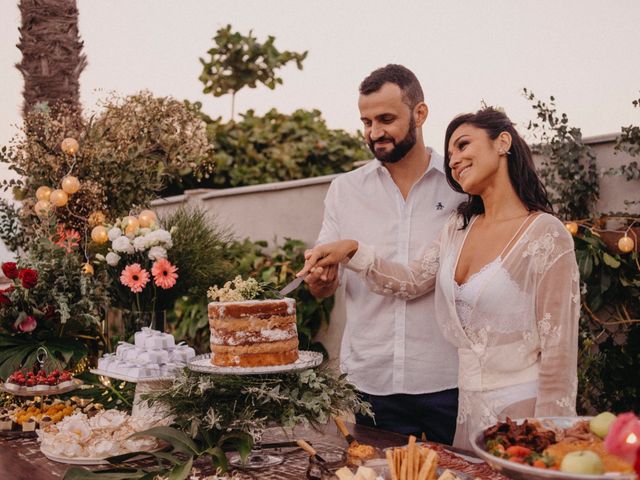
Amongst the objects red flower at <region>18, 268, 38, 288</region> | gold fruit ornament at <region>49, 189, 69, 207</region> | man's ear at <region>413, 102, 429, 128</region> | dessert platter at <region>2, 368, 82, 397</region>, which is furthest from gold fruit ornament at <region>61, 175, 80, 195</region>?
man's ear at <region>413, 102, 429, 128</region>

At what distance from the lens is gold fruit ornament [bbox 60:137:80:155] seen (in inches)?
153

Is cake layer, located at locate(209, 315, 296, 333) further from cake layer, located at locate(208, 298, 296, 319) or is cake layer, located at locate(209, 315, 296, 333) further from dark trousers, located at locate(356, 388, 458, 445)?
dark trousers, located at locate(356, 388, 458, 445)

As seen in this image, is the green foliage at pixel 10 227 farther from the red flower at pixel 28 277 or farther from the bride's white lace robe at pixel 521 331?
the bride's white lace robe at pixel 521 331

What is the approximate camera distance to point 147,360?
301 centimetres

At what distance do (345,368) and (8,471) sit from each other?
159 cm

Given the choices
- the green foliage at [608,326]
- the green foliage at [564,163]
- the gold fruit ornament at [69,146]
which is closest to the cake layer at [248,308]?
the gold fruit ornament at [69,146]

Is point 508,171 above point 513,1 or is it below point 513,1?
below

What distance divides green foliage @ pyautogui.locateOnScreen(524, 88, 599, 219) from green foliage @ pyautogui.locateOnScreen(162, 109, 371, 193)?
5.62 m

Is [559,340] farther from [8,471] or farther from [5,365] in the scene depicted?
[5,365]

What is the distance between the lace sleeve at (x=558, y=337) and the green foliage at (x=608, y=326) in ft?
6.18

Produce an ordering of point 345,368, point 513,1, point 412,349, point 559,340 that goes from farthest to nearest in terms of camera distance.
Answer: point 513,1
point 345,368
point 412,349
point 559,340

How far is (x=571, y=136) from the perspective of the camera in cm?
498

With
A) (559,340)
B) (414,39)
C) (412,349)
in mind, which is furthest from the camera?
(414,39)

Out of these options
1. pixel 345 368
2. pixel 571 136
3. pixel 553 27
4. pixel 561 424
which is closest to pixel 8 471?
pixel 345 368
